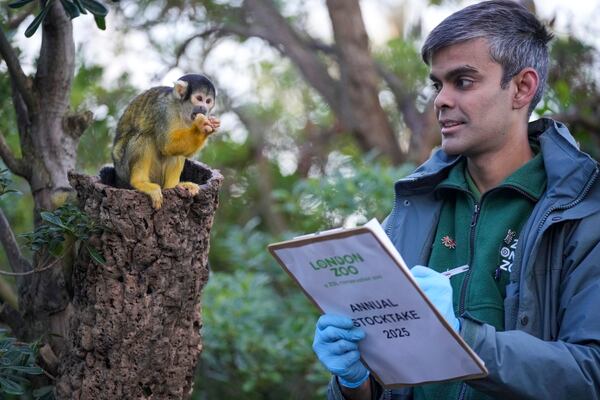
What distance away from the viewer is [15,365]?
7.48ft

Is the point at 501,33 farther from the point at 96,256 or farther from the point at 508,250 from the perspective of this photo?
the point at 96,256

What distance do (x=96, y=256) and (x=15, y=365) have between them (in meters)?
0.39

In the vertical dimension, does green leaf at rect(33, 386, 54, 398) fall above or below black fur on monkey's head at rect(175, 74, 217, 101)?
below

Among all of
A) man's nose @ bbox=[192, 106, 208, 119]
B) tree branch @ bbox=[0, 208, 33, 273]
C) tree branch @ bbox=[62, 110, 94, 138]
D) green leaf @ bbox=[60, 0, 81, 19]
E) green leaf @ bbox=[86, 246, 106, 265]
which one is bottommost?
tree branch @ bbox=[0, 208, 33, 273]

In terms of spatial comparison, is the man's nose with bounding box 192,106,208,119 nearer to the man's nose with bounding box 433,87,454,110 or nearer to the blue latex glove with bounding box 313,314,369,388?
the man's nose with bounding box 433,87,454,110

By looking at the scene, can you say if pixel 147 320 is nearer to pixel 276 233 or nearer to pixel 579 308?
pixel 579 308

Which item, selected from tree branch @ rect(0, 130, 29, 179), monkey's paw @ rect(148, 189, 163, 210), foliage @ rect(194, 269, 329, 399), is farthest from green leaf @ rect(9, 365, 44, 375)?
foliage @ rect(194, 269, 329, 399)

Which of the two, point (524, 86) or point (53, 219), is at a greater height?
point (524, 86)

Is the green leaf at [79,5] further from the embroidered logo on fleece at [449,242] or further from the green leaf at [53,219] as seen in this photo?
the embroidered logo on fleece at [449,242]

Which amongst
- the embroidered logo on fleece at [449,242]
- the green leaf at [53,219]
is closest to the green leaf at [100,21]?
the green leaf at [53,219]

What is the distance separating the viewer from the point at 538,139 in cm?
218

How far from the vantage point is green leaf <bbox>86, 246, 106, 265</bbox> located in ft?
7.07

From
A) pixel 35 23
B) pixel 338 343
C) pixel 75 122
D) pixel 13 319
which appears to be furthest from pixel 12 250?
pixel 338 343

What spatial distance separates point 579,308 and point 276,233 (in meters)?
4.64
